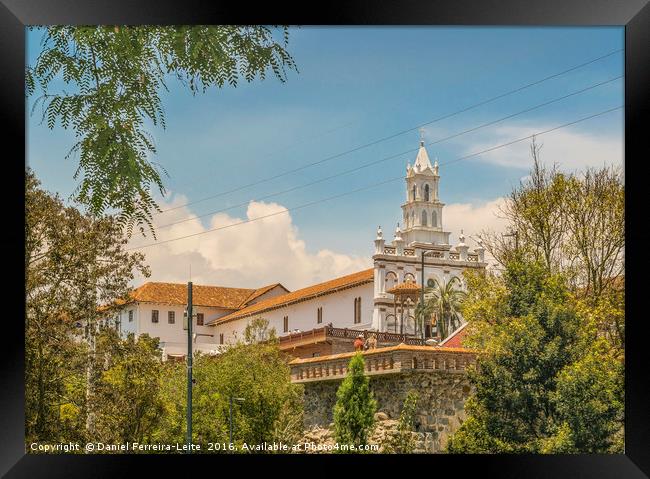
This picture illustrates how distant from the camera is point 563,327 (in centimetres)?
948

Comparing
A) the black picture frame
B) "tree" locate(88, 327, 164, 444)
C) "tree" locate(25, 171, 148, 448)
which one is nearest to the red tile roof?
"tree" locate(88, 327, 164, 444)

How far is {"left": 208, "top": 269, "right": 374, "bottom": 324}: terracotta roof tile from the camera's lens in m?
11.5

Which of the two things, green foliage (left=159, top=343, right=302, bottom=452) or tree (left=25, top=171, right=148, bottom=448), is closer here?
tree (left=25, top=171, right=148, bottom=448)

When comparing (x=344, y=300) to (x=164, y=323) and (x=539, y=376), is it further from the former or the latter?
(x=539, y=376)

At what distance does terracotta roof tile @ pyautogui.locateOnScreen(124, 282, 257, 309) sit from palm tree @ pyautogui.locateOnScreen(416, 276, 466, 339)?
241 centimetres

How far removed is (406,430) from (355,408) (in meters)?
0.64

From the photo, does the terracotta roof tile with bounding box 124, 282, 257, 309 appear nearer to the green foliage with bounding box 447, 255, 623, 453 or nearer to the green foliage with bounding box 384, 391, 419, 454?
the green foliage with bounding box 384, 391, 419, 454

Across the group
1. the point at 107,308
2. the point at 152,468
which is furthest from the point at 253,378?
the point at 152,468

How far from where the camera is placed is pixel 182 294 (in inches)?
393

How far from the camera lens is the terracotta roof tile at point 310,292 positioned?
11.5 metres

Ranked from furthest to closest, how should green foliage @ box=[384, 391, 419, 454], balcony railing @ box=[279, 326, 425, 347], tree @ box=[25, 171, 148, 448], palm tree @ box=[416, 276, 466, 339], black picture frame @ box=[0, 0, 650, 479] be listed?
balcony railing @ box=[279, 326, 425, 347]
palm tree @ box=[416, 276, 466, 339]
green foliage @ box=[384, 391, 419, 454]
tree @ box=[25, 171, 148, 448]
black picture frame @ box=[0, 0, 650, 479]

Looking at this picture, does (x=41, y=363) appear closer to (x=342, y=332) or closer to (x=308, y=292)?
(x=308, y=292)
